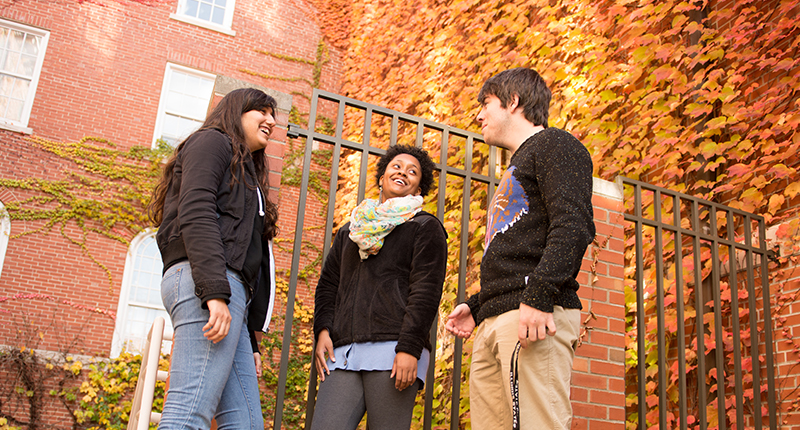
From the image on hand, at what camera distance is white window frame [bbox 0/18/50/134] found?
9414mm

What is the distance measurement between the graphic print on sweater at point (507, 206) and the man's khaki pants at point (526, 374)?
0.30 metres

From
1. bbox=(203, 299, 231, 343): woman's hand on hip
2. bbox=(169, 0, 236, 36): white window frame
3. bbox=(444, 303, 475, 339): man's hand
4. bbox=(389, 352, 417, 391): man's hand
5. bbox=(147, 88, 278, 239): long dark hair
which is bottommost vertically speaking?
bbox=(389, 352, 417, 391): man's hand

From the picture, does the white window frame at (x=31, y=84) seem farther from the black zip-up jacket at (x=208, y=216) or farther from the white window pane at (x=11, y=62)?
the black zip-up jacket at (x=208, y=216)

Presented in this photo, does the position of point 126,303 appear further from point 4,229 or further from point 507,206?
point 507,206

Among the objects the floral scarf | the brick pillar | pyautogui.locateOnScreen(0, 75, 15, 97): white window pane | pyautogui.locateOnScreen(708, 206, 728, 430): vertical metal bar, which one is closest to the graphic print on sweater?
the floral scarf

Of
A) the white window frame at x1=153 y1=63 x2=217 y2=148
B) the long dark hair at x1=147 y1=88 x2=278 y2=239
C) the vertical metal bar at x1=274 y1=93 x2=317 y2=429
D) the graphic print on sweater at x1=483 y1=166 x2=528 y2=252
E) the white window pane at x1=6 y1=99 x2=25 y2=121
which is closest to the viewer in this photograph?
the graphic print on sweater at x1=483 y1=166 x2=528 y2=252

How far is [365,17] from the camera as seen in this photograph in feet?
35.0

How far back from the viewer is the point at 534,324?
5.60 feet

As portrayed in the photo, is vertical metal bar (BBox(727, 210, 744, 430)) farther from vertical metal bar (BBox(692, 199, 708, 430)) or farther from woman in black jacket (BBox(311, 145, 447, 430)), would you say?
woman in black jacket (BBox(311, 145, 447, 430))

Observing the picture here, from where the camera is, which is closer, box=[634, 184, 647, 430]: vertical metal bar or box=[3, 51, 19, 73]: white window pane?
Result: box=[634, 184, 647, 430]: vertical metal bar

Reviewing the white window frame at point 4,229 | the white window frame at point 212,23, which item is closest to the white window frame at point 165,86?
the white window frame at point 212,23

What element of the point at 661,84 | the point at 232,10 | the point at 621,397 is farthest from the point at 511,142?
the point at 232,10

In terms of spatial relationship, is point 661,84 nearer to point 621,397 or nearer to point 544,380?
point 621,397

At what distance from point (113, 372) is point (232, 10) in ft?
22.2
